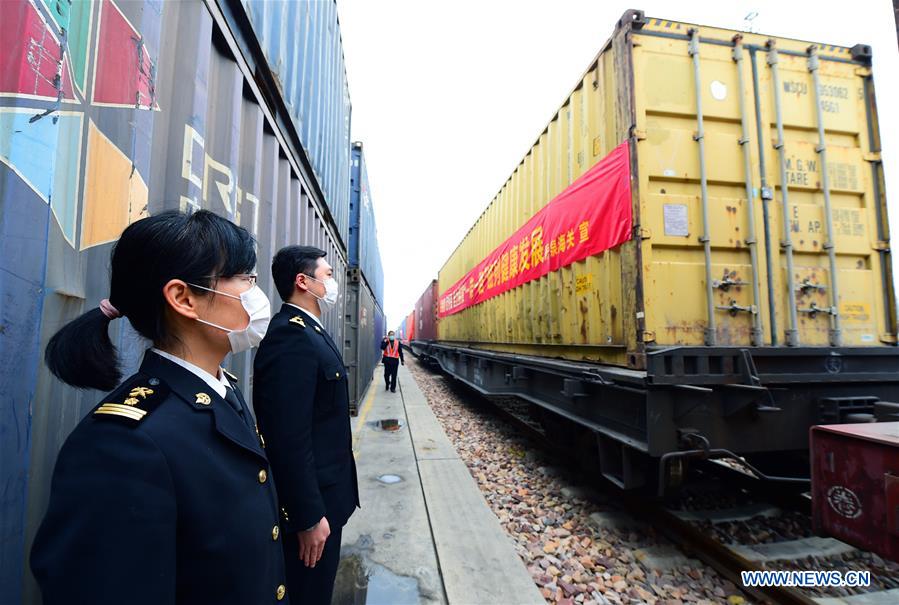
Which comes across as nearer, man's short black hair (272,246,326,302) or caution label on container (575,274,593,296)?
man's short black hair (272,246,326,302)

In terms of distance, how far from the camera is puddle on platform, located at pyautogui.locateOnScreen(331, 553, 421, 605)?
8.08 ft

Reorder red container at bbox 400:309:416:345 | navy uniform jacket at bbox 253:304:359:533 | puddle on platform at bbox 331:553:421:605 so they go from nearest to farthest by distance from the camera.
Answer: navy uniform jacket at bbox 253:304:359:533, puddle on platform at bbox 331:553:421:605, red container at bbox 400:309:416:345

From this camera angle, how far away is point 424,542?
306 centimetres

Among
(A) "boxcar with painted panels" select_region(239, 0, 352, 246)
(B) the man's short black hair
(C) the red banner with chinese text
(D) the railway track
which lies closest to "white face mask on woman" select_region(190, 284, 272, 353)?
(B) the man's short black hair

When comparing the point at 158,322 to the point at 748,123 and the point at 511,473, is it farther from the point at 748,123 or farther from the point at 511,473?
the point at 511,473

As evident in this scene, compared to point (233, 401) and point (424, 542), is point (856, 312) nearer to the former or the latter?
point (424, 542)

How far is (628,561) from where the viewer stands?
2.97 m

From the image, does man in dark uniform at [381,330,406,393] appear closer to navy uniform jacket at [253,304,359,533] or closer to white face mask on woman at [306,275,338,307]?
white face mask on woman at [306,275,338,307]

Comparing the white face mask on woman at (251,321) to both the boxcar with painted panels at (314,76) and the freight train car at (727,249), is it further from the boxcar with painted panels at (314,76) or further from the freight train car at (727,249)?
the freight train car at (727,249)

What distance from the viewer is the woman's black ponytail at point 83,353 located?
2.94ft

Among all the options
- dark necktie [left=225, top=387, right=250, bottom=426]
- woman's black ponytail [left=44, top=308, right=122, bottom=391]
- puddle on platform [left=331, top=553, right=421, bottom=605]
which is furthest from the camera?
puddle on platform [left=331, top=553, right=421, bottom=605]

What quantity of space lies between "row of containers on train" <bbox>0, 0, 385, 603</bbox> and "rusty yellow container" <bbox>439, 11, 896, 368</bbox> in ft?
8.83

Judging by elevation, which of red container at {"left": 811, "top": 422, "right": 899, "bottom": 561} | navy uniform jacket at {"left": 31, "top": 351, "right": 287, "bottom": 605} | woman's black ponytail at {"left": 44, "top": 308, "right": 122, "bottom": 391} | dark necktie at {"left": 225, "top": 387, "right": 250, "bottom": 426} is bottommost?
red container at {"left": 811, "top": 422, "right": 899, "bottom": 561}

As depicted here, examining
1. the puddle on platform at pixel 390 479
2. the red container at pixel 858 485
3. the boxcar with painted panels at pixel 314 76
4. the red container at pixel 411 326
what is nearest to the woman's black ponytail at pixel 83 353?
the boxcar with painted panels at pixel 314 76
